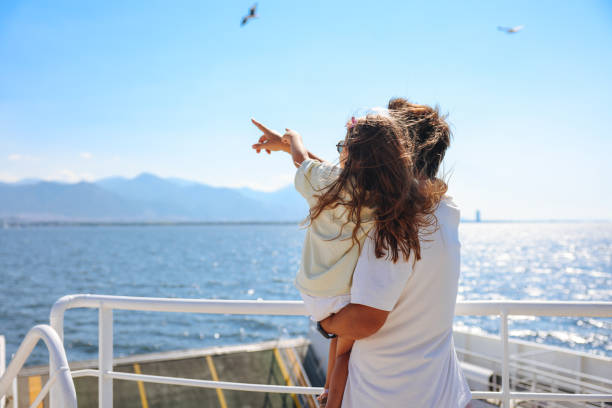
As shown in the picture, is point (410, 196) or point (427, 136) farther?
point (427, 136)

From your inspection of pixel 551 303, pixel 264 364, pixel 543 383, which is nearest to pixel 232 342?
pixel 264 364

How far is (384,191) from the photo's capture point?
1.03m

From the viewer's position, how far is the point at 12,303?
29.1 meters

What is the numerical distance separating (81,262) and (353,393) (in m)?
59.3

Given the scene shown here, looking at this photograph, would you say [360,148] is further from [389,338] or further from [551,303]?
[551,303]

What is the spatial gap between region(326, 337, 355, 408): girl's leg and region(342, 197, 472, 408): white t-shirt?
0.12 feet

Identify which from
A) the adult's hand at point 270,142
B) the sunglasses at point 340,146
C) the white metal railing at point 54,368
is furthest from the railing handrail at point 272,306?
the sunglasses at point 340,146

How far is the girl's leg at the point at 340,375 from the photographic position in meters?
1.22

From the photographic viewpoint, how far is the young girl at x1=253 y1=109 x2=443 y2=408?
1.03 metres

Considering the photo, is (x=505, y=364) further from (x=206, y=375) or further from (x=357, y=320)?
(x=206, y=375)

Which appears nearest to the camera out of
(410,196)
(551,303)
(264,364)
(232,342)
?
(410,196)

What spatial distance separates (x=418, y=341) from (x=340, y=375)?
0.79 ft

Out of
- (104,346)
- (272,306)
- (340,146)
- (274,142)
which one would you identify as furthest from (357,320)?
(104,346)

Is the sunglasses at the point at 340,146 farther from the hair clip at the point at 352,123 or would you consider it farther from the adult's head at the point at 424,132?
the adult's head at the point at 424,132
